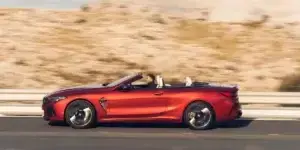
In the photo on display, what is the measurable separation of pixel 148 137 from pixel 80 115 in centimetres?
190

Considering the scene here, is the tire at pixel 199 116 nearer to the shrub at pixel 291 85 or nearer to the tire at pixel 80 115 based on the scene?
the tire at pixel 80 115

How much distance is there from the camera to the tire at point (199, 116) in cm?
1588

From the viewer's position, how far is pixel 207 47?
32844 mm

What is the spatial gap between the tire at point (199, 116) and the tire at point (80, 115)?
6.15ft

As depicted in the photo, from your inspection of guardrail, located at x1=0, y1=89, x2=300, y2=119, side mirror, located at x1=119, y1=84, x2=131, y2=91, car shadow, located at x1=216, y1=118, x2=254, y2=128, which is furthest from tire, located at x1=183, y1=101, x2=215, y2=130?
guardrail, located at x1=0, y1=89, x2=300, y2=119

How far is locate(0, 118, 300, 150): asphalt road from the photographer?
44.1 ft

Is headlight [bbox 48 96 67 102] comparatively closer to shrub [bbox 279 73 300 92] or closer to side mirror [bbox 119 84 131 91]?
side mirror [bbox 119 84 131 91]

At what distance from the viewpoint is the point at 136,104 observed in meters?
16.0

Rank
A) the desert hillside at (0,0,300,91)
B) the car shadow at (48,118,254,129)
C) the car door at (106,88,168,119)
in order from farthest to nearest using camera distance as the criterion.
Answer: the desert hillside at (0,0,300,91)
the car shadow at (48,118,254,129)
the car door at (106,88,168,119)

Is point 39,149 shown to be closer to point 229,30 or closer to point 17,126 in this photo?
point 17,126

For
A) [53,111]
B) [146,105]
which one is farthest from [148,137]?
[53,111]

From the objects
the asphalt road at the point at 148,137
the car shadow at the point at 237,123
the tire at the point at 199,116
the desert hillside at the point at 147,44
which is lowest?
the asphalt road at the point at 148,137

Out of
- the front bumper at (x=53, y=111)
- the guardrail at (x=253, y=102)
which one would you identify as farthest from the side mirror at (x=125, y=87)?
the guardrail at (x=253, y=102)

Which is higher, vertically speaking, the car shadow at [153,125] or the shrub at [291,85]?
the shrub at [291,85]
